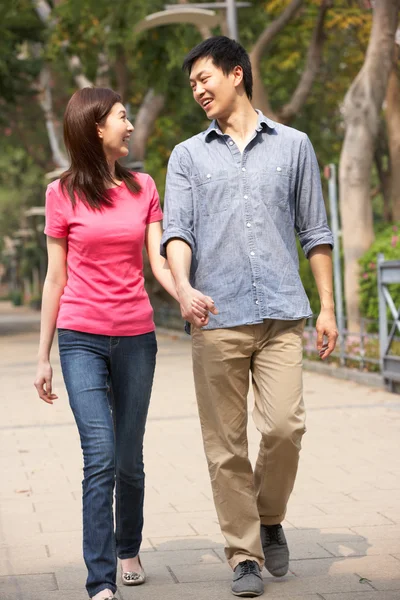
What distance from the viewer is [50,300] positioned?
474 centimetres

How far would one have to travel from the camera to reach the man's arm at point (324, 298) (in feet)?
15.6

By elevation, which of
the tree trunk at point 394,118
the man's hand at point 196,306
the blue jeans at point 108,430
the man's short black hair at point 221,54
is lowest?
the blue jeans at point 108,430

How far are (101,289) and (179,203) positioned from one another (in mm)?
452

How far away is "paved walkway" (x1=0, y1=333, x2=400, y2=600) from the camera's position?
16.1 feet

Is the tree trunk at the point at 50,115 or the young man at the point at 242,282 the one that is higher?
the tree trunk at the point at 50,115

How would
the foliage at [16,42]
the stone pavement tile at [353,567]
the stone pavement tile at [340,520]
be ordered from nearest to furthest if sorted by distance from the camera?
the stone pavement tile at [353,567] → the stone pavement tile at [340,520] → the foliage at [16,42]

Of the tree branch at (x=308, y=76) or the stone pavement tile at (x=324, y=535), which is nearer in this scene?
the stone pavement tile at (x=324, y=535)

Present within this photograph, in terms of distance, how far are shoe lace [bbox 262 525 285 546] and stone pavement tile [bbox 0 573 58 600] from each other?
0.85 meters

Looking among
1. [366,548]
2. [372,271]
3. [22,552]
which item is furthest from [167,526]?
[372,271]

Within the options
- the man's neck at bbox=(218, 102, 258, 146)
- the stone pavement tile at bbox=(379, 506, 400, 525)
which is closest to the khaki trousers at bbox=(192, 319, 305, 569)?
the man's neck at bbox=(218, 102, 258, 146)

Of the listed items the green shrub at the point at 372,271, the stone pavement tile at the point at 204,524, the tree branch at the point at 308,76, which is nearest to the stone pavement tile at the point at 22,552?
the stone pavement tile at the point at 204,524

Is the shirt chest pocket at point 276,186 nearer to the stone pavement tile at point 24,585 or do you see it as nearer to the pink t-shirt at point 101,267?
the pink t-shirt at point 101,267

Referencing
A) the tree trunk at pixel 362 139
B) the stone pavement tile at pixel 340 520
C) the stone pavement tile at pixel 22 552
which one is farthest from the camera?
the tree trunk at pixel 362 139

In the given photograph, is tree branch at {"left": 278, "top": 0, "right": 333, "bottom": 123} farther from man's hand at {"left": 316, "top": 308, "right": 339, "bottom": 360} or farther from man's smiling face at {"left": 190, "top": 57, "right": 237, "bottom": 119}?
man's hand at {"left": 316, "top": 308, "right": 339, "bottom": 360}
